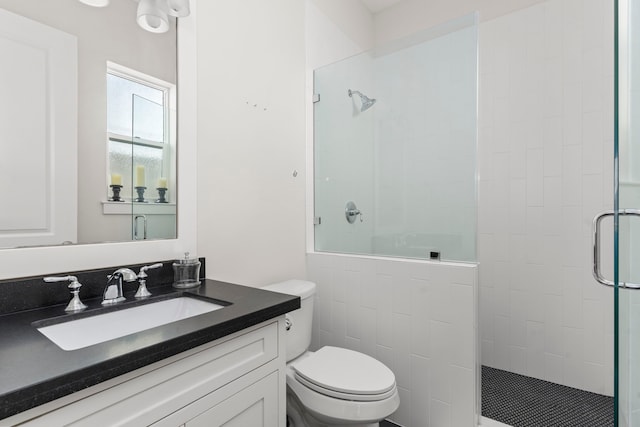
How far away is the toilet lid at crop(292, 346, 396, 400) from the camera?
1271 mm

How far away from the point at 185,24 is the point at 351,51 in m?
1.52

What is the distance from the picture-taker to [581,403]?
1868mm

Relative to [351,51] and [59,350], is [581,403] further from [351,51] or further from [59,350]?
[351,51]

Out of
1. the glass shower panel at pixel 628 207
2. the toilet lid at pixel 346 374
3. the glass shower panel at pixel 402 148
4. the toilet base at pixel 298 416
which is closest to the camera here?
the glass shower panel at pixel 628 207

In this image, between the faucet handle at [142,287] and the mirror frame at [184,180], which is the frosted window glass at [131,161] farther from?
the faucet handle at [142,287]

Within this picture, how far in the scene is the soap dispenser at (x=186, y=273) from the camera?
1253 millimetres

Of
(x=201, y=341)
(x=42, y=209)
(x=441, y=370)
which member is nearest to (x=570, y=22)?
(x=441, y=370)

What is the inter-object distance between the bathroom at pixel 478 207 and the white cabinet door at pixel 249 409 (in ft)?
2.13

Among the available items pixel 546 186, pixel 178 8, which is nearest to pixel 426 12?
pixel 546 186

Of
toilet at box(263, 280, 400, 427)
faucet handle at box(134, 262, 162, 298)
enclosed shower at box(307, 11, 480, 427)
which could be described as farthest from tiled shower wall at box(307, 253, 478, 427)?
faucet handle at box(134, 262, 162, 298)

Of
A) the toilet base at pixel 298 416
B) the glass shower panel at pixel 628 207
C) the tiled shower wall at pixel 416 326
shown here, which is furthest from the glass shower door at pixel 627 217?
the toilet base at pixel 298 416

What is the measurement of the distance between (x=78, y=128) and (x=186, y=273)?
0.62 m

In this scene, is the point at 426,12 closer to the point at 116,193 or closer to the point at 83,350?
the point at 116,193

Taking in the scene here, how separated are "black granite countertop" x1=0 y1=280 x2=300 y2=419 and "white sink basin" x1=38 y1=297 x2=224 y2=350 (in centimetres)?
3
